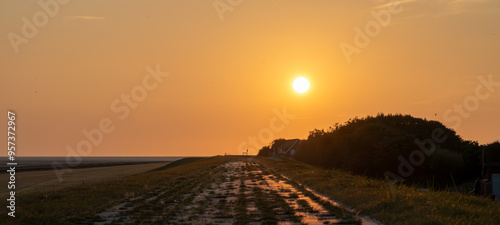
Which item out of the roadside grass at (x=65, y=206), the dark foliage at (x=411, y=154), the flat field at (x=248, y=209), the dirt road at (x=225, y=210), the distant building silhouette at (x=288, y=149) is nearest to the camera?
the flat field at (x=248, y=209)

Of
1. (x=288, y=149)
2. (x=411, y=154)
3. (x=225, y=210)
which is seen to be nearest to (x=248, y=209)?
(x=225, y=210)

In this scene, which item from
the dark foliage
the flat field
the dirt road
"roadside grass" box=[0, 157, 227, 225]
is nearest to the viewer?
the flat field

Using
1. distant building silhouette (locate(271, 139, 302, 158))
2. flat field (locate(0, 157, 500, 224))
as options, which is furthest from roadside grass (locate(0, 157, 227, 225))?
distant building silhouette (locate(271, 139, 302, 158))

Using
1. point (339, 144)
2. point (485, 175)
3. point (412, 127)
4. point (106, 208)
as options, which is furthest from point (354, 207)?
point (412, 127)

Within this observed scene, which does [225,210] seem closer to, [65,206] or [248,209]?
[248,209]

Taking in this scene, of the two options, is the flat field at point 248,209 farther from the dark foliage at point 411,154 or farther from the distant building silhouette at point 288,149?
the distant building silhouette at point 288,149

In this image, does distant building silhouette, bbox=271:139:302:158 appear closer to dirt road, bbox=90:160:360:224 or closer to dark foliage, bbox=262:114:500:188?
dark foliage, bbox=262:114:500:188

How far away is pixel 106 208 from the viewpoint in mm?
20734

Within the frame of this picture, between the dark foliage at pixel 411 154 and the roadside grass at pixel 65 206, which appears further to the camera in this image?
the dark foliage at pixel 411 154

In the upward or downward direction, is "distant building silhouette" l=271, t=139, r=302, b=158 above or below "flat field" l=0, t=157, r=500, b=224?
above

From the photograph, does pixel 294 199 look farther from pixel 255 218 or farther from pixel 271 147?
pixel 271 147

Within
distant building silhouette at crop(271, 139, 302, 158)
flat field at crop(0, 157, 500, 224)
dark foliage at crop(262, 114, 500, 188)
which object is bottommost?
flat field at crop(0, 157, 500, 224)

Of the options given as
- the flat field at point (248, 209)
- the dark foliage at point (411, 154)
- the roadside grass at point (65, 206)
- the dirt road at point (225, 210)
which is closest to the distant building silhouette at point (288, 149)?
the dark foliage at point (411, 154)

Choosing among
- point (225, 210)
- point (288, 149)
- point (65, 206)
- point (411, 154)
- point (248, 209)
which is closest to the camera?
point (225, 210)
